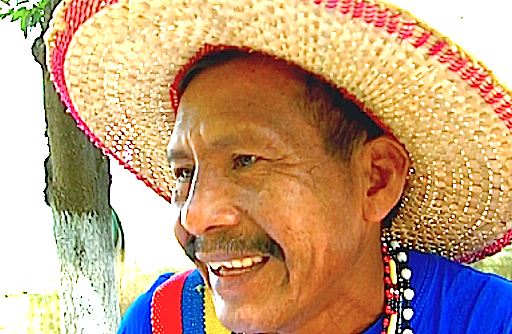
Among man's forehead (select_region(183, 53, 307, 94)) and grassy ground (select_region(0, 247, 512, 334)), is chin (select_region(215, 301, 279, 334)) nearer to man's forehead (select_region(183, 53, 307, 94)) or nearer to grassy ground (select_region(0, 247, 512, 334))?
man's forehead (select_region(183, 53, 307, 94))

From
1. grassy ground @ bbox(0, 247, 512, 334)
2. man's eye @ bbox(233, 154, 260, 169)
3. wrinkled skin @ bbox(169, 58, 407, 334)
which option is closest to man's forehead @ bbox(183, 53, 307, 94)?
wrinkled skin @ bbox(169, 58, 407, 334)

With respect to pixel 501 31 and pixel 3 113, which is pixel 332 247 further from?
pixel 3 113

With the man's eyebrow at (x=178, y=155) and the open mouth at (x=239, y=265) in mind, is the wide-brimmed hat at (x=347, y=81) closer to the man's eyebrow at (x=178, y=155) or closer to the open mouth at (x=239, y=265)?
the man's eyebrow at (x=178, y=155)

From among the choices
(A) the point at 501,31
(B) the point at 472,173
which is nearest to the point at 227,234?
(B) the point at 472,173

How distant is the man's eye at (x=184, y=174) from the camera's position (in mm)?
1250

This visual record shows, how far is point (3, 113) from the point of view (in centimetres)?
334

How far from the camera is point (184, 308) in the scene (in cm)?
143

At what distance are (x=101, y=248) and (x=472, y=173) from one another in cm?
151

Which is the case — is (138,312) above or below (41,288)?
above

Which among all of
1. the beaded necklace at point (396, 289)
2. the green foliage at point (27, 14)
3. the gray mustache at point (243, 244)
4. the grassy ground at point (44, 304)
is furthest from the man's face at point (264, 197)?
the grassy ground at point (44, 304)

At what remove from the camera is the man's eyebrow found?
4.01 ft

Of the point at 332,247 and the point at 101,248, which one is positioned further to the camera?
the point at 101,248

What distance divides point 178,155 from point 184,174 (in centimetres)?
5

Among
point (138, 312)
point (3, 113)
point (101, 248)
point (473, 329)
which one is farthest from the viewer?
point (3, 113)
